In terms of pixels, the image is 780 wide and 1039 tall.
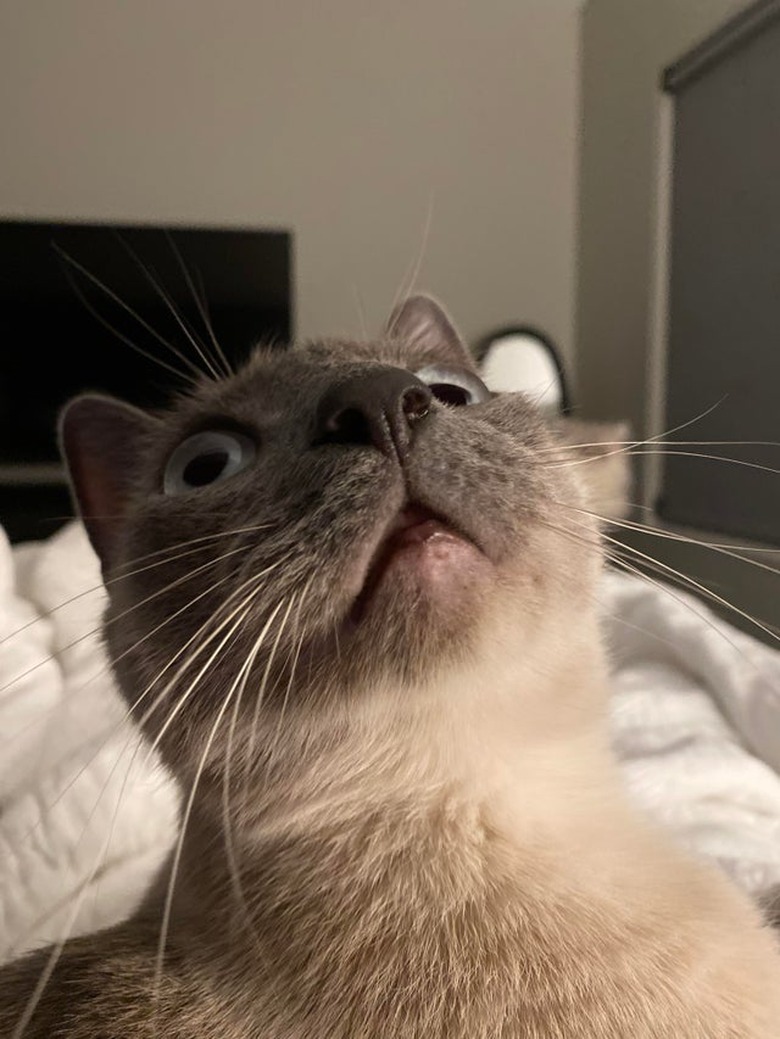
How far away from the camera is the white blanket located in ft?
3.18

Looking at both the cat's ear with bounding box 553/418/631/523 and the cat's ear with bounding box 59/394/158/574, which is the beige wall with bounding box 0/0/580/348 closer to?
the cat's ear with bounding box 553/418/631/523

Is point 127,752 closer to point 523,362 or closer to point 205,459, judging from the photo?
point 205,459

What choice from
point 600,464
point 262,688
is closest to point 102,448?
point 262,688

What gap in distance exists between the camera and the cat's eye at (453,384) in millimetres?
753

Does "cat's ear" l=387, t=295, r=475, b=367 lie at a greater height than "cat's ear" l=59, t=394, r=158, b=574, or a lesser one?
greater

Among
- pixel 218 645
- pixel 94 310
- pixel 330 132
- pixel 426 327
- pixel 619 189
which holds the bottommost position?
pixel 218 645

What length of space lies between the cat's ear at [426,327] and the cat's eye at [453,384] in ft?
0.57

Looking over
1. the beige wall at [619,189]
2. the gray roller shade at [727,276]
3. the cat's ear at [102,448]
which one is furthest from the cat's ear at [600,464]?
the beige wall at [619,189]

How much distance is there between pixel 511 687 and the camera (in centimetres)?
61

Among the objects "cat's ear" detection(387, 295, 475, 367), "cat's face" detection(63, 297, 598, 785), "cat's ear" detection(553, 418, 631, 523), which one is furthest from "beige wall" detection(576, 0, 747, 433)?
"cat's face" detection(63, 297, 598, 785)

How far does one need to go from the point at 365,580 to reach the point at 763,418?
7.29 ft

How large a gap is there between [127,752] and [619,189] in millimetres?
2934

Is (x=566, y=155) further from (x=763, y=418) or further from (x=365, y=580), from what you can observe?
(x=365, y=580)

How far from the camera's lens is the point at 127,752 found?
42.2 inches
